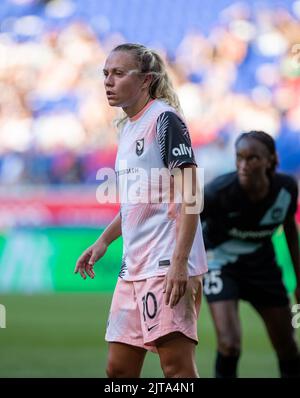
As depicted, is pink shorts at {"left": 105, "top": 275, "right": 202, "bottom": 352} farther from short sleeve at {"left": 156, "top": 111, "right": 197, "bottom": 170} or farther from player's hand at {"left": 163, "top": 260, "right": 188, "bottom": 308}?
short sleeve at {"left": 156, "top": 111, "right": 197, "bottom": 170}

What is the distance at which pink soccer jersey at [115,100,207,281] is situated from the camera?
3.92 metres

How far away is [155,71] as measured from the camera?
165 inches

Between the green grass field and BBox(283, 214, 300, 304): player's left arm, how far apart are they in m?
1.56

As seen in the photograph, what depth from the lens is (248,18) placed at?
1781 centimetres

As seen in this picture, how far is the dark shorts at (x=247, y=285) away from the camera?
249 inches

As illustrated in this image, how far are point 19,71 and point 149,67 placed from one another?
14.0m

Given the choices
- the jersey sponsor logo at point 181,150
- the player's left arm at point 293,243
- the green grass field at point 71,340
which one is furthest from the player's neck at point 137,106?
the green grass field at point 71,340

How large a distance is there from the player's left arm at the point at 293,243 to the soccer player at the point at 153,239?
1.95 metres

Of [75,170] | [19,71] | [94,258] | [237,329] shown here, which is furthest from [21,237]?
[94,258]

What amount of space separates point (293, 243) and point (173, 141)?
2373 mm

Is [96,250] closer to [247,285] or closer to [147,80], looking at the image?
[147,80]

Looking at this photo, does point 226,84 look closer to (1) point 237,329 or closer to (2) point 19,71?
(2) point 19,71

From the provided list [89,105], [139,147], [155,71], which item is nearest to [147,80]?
[155,71]

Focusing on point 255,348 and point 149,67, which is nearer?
point 149,67
